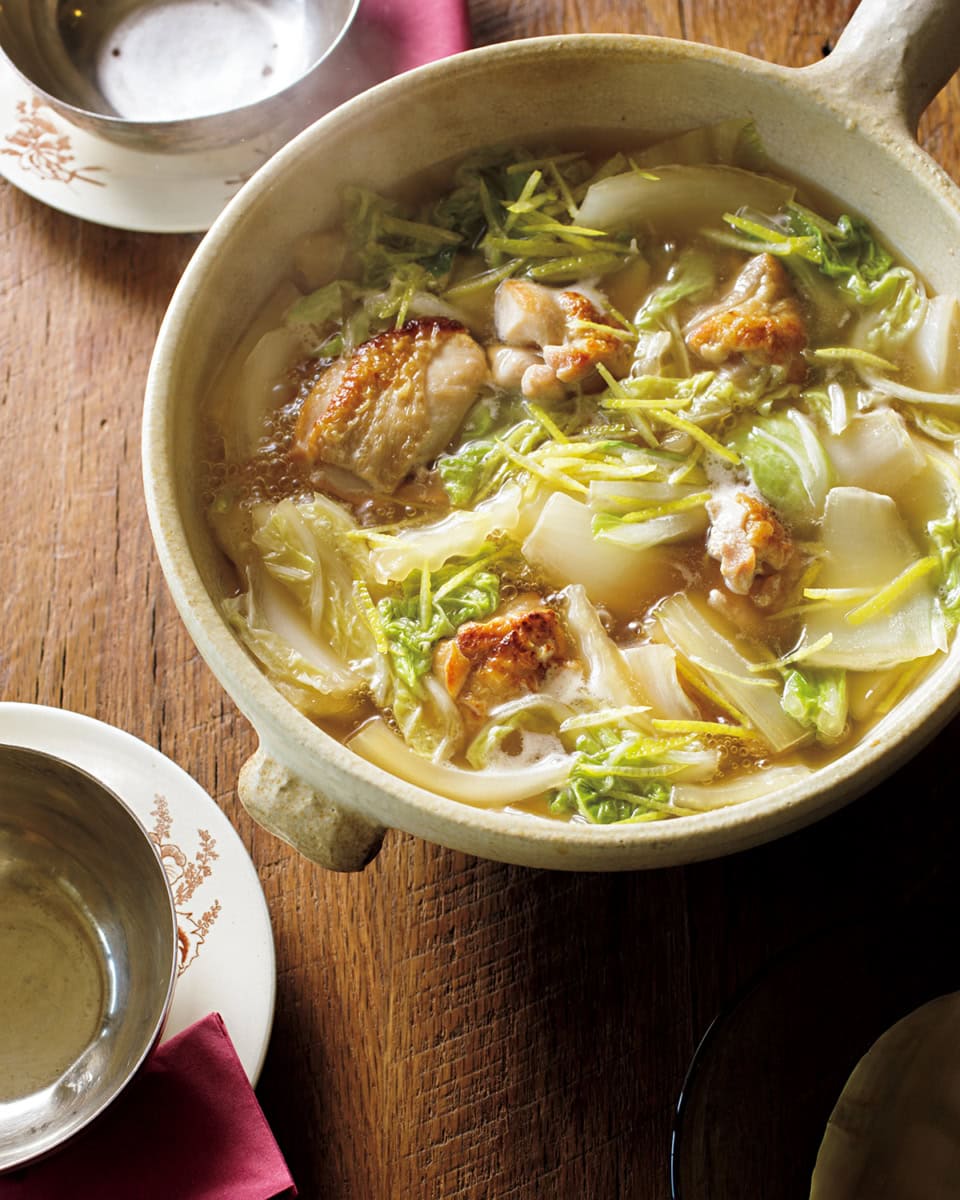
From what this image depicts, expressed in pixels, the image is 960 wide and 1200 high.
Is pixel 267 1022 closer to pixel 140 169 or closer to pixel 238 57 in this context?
pixel 140 169

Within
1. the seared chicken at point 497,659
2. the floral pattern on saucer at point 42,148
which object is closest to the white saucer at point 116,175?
the floral pattern on saucer at point 42,148

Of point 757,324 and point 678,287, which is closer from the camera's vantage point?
point 757,324

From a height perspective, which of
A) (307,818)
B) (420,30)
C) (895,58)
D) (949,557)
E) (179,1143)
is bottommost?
(179,1143)

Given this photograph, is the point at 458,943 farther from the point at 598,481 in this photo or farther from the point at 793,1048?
the point at 598,481

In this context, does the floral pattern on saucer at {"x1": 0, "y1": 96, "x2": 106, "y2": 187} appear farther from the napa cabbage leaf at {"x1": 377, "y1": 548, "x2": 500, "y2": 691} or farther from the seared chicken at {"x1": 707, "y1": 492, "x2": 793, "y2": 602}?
the seared chicken at {"x1": 707, "y1": 492, "x2": 793, "y2": 602}

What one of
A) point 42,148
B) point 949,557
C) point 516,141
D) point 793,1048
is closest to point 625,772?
point 793,1048

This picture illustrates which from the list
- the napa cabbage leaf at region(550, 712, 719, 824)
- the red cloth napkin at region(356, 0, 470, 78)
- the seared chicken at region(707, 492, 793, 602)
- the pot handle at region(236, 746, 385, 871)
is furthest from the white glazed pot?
the red cloth napkin at region(356, 0, 470, 78)

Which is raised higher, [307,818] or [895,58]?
[895,58]

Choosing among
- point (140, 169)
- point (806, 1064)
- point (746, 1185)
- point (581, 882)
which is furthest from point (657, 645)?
point (140, 169)
